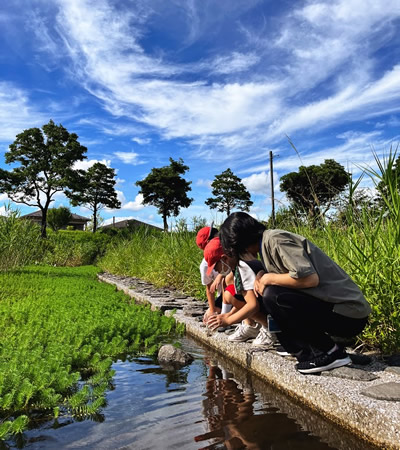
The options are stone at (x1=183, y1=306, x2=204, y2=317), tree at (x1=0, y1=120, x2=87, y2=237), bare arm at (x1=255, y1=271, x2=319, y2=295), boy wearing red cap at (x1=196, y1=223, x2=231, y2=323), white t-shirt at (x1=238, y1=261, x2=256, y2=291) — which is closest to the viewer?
bare arm at (x1=255, y1=271, x2=319, y2=295)

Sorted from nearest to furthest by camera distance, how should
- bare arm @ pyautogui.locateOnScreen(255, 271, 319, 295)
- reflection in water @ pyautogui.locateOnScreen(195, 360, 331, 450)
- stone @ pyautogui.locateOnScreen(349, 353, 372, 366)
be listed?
reflection in water @ pyautogui.locateOnScreen(195, 360, 331, 450)
bare arm @ pyautogui.locateOnScreen(255, 271, 319, 295)
stone @ pyautogui.locateOnScreen(349, 353, 372, 366)

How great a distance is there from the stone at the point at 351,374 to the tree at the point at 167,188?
1540 inches

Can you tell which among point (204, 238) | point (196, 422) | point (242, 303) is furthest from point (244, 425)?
point (204, 238)

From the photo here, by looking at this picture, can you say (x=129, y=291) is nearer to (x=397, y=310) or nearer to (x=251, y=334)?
(x=251, y=334)

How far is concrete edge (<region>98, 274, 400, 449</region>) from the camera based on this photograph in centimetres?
207

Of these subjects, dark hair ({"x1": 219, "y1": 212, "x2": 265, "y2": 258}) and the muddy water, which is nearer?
the muddy water

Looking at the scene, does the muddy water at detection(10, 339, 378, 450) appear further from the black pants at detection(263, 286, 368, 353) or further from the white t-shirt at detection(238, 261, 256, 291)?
the white t-shirt at detection(238, 261, 256, 291)

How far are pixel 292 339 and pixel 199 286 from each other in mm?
4536

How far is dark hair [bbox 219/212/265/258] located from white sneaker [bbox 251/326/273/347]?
3.60 feet

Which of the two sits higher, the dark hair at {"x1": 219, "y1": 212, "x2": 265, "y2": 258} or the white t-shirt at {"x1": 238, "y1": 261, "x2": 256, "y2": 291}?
the dark hair at {"x1": 219, "y1": 212, "x2": 265, "y2": 258}

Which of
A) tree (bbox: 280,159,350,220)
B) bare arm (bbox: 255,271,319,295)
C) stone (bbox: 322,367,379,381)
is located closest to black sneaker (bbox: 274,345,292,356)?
stone (bbox: 322,367,379,381)

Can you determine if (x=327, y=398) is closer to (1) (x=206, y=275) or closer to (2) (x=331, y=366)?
(2) (x=331, y=366)

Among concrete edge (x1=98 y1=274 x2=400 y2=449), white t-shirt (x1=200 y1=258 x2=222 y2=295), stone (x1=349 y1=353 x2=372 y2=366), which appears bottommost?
concrete edge (x1=98 y1=274 x2=400 y2=449)

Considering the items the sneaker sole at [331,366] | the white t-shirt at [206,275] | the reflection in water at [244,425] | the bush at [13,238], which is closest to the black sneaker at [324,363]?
the sneaker sole at [331,366]
